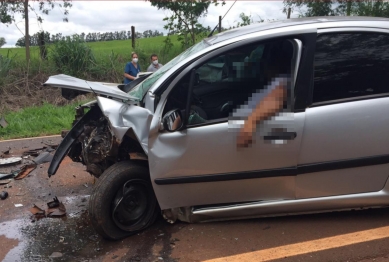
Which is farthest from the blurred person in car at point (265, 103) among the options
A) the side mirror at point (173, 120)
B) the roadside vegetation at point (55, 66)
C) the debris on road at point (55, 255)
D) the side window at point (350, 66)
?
the roadside vegetation at point (55, 66)

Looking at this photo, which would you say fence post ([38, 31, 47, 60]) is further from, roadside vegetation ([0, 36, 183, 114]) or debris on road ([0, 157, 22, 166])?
debris on road ([0, 157, 22, 166])

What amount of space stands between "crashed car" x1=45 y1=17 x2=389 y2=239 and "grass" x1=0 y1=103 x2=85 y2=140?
15.1 ft

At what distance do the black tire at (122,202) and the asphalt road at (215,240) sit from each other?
0.11 m

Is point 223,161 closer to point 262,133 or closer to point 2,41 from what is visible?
point 262,133

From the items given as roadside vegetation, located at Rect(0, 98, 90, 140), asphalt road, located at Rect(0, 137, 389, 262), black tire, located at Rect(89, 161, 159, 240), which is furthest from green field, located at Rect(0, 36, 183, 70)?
black tire, located at Rect(89, 161, 159, 240)

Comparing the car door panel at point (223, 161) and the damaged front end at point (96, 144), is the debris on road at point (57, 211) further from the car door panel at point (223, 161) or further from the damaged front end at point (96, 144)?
the car door panel at point (223, 161)

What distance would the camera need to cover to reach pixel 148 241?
3.26m

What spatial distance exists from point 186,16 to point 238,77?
1091cm

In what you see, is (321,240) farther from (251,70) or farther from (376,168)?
(251,70)

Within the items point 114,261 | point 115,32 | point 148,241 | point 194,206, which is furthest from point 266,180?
point 115,32

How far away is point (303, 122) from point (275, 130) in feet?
0.70

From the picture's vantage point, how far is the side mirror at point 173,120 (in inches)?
120

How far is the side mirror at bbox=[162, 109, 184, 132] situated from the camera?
3.04 meters

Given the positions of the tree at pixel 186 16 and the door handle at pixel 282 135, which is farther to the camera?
the tree at pixel 186 16
